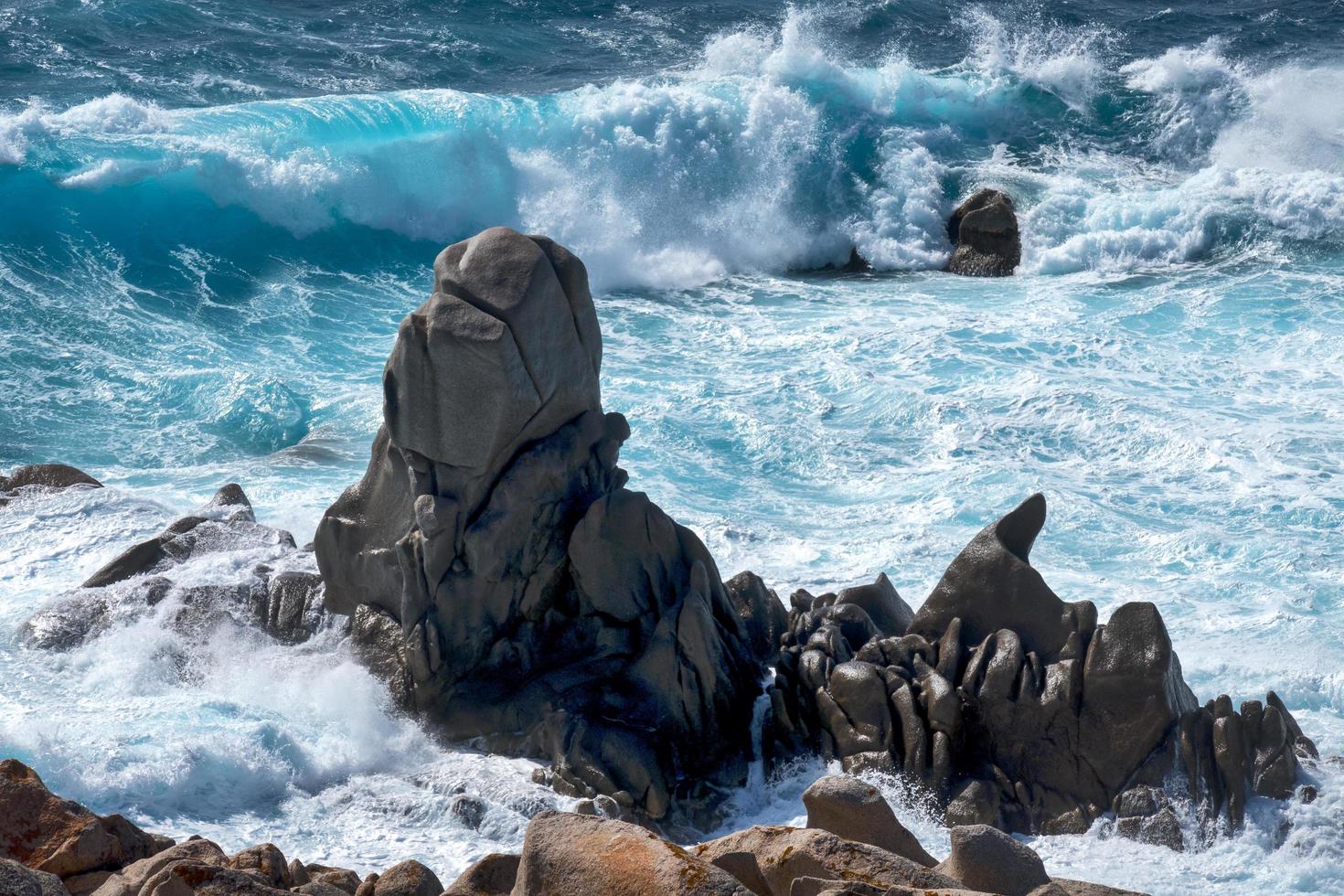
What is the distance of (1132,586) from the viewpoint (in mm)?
12312

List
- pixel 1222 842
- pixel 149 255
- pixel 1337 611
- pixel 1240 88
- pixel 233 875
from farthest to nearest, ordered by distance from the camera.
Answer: pixel 1240 88
pixel 149 255
pixel 1337 611
pixel 1222 842
pixel 233 875

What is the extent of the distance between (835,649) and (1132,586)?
3.71m

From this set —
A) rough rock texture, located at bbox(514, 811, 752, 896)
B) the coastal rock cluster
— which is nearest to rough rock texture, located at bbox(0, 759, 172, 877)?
the coastal rock cluster

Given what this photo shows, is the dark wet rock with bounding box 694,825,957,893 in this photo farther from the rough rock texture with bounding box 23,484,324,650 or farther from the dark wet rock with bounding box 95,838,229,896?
the rough rock texture with bounding box 23,484,324,650

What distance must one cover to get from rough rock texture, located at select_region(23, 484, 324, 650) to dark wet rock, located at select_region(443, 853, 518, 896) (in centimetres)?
436

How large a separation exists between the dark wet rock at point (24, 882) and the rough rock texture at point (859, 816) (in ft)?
11.0

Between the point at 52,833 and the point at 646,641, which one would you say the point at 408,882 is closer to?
the point at 52,833

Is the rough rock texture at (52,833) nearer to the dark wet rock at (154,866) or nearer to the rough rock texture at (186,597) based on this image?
the dark wet rock at (154,866)

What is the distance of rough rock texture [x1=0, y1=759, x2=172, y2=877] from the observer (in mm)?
6777

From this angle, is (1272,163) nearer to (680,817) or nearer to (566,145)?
(566,145)

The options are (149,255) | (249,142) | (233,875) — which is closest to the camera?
(233,875)

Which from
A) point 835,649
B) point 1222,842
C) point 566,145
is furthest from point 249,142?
point 1222,842

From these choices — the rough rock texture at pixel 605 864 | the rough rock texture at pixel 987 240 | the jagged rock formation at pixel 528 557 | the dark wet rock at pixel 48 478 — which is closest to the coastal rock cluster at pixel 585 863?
the rough rock texture at pixel 605 864

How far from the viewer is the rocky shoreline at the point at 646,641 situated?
884 cm
